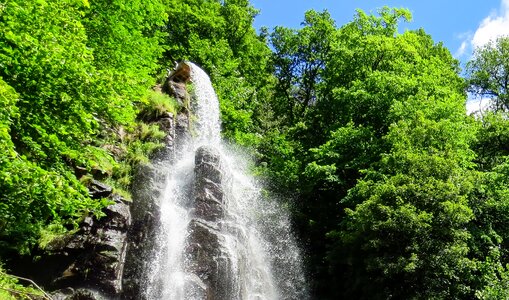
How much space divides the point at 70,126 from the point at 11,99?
7.51 feet

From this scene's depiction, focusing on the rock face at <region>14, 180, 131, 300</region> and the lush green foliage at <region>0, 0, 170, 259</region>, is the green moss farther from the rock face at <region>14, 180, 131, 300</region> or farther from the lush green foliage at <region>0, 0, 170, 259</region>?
the lush green foliage at <region>0, 0, 170, 259</region>

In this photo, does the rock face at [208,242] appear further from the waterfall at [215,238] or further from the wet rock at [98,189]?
the wet rock at [98,189]

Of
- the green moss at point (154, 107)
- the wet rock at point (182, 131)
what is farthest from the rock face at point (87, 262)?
the wet rock at point (182, 131)

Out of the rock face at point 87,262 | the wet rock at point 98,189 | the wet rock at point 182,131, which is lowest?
the rock face at point 87,262

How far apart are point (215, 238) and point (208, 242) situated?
11.3 inches

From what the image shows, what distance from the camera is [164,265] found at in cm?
1457

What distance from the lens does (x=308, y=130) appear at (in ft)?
90.5

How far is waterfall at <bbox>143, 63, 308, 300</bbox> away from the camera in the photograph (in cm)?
1427

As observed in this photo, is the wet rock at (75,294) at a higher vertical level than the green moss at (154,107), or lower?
lower

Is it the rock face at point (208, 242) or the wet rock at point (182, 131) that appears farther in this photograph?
the wet rock at point (182, 131)

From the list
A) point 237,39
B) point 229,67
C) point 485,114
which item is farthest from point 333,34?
point 485,114

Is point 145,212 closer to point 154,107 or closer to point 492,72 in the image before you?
point 154,107

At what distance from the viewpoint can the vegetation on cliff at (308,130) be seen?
32.7ft

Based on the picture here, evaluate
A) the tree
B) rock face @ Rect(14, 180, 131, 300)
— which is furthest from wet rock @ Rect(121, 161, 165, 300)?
the tree
